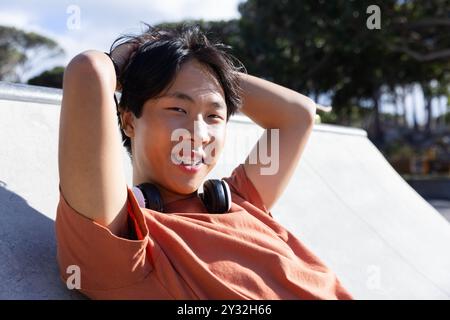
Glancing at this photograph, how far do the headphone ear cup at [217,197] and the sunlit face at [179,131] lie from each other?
0.04 metres

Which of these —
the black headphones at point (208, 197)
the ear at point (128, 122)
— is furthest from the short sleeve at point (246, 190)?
the ear at point (128, 122)

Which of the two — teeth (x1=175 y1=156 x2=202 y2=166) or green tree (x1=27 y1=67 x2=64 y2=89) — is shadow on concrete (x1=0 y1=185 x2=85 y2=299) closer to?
teeth (x1=175 y1=156 x2=202 y2=166)

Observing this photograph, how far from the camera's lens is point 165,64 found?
1.57 m

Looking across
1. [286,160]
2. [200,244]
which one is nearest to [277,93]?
[286,160]

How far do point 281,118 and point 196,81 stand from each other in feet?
1.45

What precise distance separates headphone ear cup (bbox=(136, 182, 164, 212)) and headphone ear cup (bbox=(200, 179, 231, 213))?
14 cm

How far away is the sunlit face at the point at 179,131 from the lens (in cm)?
152

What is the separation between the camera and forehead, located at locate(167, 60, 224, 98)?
155 cm

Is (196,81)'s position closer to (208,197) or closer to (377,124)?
(208,197)

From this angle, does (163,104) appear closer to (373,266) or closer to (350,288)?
(350,288)

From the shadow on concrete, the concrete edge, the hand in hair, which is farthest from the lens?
the concrete edge

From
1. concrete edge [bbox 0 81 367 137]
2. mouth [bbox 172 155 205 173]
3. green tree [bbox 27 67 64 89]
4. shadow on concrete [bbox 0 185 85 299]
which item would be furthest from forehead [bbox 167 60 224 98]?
green tree [bbox 27 67 64 89]

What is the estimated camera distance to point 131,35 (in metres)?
1.79
